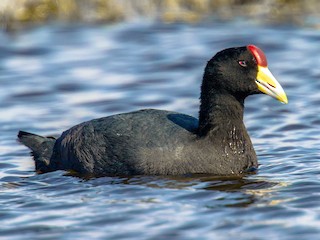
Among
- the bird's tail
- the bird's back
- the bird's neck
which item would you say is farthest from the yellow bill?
the bird's tail

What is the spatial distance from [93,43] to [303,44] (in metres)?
3.73

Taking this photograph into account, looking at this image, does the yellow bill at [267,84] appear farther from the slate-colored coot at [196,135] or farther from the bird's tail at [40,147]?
the bird's tail at [40,147]

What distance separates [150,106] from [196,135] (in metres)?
3.95

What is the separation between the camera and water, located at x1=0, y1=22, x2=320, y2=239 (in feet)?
29.3

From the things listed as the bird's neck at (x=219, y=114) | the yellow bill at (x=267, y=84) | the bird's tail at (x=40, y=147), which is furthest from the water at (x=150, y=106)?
the yellow bill at (x=267, y=84)

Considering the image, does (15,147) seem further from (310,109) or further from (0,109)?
(310,109)

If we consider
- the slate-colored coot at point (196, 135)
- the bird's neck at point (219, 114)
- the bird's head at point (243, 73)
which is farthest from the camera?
the bird's neck at point (219, 114)

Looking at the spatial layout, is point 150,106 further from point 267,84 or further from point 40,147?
point 267,84

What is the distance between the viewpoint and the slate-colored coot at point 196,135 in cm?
1042

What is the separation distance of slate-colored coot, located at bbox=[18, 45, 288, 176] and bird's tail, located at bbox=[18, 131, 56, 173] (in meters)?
0.59

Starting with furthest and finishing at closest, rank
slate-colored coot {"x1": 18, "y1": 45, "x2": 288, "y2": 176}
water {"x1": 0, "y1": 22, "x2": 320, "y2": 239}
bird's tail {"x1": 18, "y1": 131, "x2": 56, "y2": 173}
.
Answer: bird's tail {"x1": 18, "y1": 131, "x2": 56, "y2": 173} → slate-colored coot {"x1": 18, "y1": 45, "x2": 288, "y2": 176} → water {"x1": 0, "y1": 22, "x2": 320, "y2": 239}

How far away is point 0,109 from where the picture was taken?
47.2ft

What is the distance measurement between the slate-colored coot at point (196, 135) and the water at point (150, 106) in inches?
6.8

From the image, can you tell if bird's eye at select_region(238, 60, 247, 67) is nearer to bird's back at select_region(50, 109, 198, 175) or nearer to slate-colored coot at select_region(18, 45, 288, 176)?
slate-colored coot at select_region(18, 45, 288, 176)
